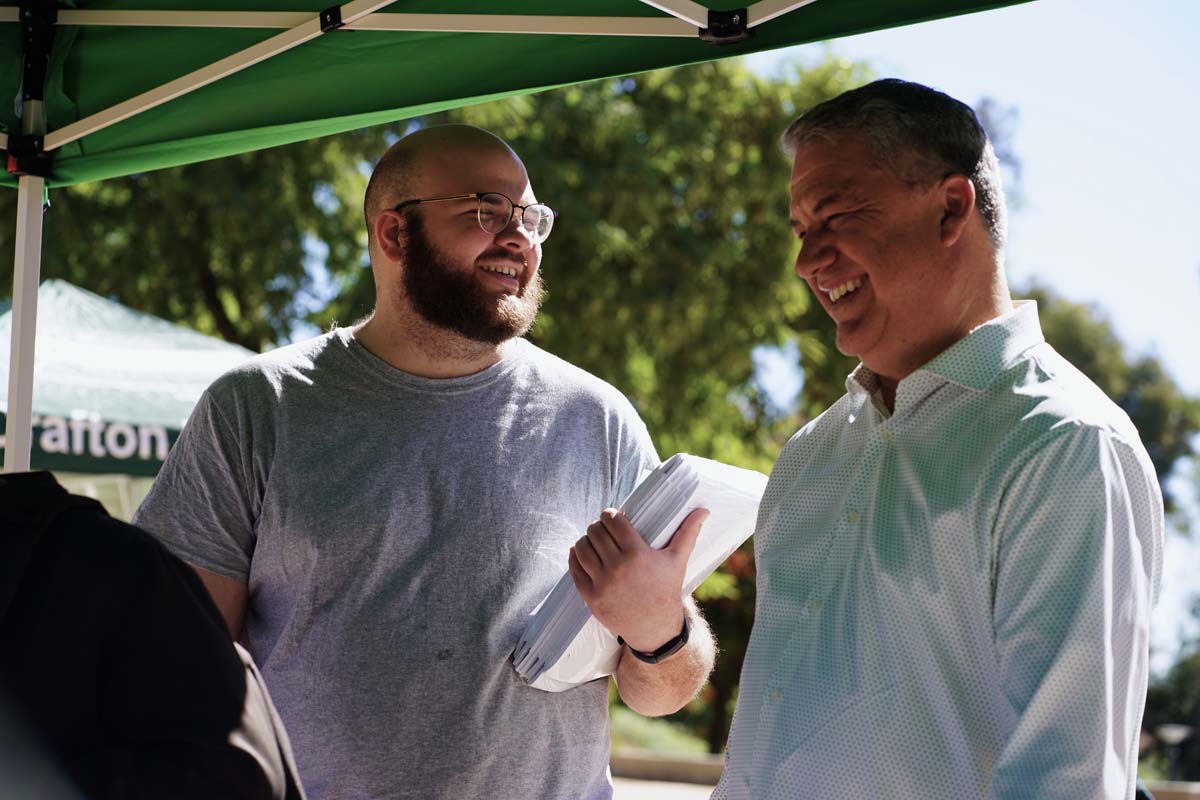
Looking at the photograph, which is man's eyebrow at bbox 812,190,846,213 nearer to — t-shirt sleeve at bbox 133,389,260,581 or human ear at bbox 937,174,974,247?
human ear at bbox 937,174,974,247

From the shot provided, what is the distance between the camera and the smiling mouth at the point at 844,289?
1.93 metres

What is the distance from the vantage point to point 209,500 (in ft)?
8.27

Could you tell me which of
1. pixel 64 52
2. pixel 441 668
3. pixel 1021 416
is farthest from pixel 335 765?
pixel 64 52

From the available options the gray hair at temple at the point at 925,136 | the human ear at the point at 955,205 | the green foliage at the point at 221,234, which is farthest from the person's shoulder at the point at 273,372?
the green foliage at the point at 221,234

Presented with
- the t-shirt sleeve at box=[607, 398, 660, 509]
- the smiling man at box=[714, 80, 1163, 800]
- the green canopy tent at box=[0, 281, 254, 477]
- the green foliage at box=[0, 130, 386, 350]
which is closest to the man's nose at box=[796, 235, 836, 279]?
the smiling man at box=[714, 80, 1163, 800]

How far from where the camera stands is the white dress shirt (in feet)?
5.08

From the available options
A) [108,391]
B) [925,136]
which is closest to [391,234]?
[925,136]

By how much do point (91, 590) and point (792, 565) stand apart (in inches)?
41.7

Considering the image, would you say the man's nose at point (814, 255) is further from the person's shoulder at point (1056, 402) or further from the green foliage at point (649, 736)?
the green foliage at point (649, 736)

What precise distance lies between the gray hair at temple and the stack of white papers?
65 centimetres

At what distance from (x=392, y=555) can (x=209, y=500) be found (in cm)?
37

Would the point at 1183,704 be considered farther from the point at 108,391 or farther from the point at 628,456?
the point at 628,456

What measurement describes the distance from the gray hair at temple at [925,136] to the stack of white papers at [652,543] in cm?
65

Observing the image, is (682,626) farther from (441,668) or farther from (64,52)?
(64,52)
